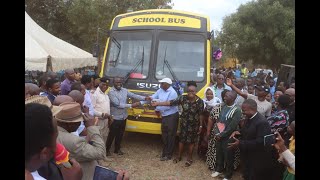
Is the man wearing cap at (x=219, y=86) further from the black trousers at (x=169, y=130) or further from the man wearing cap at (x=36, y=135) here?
the man wearing cap at (x=36, y=135)

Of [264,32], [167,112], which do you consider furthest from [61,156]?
[264,32]

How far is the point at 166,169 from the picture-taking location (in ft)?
20.5

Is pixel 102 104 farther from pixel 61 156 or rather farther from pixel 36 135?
pixel 36 135

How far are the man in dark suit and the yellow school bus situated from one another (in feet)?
7.10

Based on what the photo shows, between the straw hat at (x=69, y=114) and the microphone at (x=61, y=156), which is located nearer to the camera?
the microphone at (x=61, y=156)

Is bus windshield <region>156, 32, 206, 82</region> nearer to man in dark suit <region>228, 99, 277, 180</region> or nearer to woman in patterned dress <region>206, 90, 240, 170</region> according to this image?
woman in patterned dress <region>206, 90, 240, 170</region>

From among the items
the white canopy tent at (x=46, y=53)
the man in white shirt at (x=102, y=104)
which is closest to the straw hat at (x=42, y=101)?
the man in white shirt at (x=102, y=104)

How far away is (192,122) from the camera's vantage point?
631cm

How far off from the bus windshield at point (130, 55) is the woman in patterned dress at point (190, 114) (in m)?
1.10

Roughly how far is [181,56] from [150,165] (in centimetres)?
235

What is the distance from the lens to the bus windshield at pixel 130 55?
7185mm
